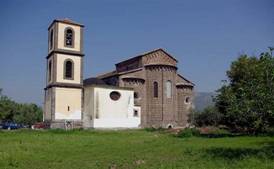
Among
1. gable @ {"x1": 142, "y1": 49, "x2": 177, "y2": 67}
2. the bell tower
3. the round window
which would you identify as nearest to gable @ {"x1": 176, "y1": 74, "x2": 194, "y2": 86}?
gable @ {"x1": 142, "y1": 49, "x2": 177, "y2": 67}

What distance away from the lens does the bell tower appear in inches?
1972

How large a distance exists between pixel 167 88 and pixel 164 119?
5.63 meters

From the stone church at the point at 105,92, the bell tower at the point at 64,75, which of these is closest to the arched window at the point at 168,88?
the stone church at the point at 105,92

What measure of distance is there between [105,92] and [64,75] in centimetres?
658

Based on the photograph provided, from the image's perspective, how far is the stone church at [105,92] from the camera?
2010 inches

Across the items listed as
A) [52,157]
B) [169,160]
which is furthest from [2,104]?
[169,160]

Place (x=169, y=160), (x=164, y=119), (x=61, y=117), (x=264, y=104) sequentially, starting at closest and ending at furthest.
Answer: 1. (x=169, y=160)
2. (x=264, y=104)
3. (x=61, y=117)
4. (x=164, y=119)

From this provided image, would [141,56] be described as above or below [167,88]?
above

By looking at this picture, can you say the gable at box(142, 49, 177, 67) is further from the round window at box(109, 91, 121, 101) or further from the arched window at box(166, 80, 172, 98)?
the round window at box(109, 91, 121, 101)

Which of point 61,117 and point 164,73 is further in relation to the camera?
point 164,73

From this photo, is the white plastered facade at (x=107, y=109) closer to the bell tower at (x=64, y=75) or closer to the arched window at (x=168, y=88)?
the bell tower at (x=64, y=75)

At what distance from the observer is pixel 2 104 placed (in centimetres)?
6144

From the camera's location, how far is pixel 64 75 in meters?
51.6

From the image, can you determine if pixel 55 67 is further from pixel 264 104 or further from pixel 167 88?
pixel 264 104
